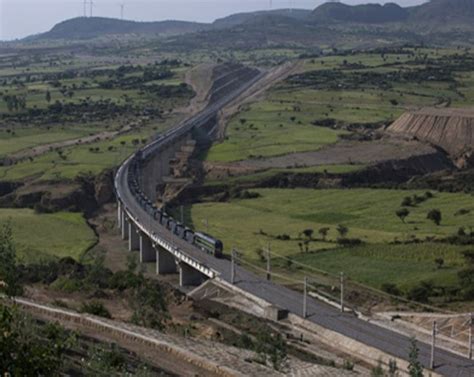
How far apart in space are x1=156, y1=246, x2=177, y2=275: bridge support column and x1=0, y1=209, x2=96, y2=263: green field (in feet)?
26.3

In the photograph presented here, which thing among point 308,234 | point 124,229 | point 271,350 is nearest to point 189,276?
point 308,234

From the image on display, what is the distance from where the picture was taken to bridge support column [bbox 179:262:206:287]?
71.1 m

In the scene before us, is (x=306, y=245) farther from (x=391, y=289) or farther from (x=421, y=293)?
(x=421, y=293)

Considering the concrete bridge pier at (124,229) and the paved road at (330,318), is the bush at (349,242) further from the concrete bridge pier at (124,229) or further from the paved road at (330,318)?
the concrete bridge pier at (124,229)

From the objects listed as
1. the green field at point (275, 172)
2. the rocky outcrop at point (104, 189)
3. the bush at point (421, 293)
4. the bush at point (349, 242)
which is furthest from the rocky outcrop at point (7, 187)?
the bush at point (421, 293)

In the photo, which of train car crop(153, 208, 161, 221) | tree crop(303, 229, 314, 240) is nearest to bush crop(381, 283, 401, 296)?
tree crop(303, 229, 314, 240)

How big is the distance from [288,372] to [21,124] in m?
134

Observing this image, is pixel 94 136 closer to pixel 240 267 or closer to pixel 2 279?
pixel 240 267

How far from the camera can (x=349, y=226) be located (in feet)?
269

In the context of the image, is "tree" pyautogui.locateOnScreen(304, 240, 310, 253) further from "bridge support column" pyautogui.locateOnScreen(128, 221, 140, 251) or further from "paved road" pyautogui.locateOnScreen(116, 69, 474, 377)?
"bridge support column" pyautogui.locateOnScreen(128, 221, 140, 251)

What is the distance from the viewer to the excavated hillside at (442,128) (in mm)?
138250

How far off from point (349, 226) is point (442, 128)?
65.8m

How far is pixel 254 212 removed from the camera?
9206 centimetres

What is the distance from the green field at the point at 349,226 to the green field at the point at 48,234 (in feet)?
40.1
